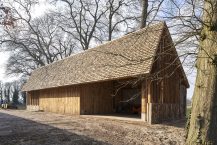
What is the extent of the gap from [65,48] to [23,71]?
767cm

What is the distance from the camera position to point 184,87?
71.3ft

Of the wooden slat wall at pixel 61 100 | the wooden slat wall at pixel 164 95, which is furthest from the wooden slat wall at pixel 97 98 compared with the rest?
the wooden slat wall at pixel 164 95

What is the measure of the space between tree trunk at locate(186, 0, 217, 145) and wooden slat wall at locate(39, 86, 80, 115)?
18.8m

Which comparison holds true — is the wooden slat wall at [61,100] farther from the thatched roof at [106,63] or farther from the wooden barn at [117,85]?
the thatched roof at [106,63]

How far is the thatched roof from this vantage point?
17.2 meters

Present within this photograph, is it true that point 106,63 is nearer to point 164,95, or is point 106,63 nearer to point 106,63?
point 106,63

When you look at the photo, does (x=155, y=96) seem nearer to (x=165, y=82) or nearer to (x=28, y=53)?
(x=165, y=82)

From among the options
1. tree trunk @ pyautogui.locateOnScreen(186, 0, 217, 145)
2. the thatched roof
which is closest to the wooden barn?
the thatched roof

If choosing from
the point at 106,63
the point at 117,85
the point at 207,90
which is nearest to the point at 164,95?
the point at 106,63

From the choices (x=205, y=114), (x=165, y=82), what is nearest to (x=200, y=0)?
(x=205, y=114)

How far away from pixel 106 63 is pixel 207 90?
1693 centimetres

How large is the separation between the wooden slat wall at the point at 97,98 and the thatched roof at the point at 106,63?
113cm

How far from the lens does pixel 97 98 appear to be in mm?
23906

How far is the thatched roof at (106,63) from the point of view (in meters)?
17.2
